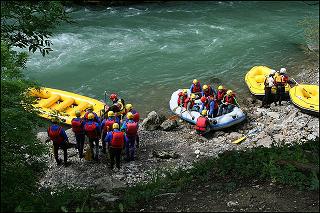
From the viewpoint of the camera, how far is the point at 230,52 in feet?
70.7

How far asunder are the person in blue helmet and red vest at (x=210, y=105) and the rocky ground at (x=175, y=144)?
0.72 metres

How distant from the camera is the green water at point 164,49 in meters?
18.7

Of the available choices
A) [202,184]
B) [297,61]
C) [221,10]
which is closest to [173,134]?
Answer: [202,184]

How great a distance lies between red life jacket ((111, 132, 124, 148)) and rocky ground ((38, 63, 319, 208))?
0.77 meters

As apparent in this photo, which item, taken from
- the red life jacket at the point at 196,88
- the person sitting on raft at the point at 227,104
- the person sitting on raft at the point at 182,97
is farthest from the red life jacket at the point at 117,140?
the red life jacket at the point at 196,88

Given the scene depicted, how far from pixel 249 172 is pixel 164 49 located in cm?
1478

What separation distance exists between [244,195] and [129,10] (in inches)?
920

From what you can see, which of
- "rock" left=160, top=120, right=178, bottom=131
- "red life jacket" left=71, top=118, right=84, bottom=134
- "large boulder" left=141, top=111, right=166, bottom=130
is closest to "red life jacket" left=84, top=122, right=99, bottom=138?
"red life jacket" left=71, top=118, right=84, bottom=134

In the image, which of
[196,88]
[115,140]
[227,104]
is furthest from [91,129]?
[196,88]

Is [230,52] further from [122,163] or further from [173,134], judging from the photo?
[122,163]

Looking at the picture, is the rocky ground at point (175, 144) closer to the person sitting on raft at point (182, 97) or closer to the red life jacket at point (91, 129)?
the person sitting on raft at point (182, 97)

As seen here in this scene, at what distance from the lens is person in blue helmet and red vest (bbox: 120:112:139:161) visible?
11102 millimetres

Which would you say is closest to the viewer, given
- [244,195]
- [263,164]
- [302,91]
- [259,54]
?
[244,195]

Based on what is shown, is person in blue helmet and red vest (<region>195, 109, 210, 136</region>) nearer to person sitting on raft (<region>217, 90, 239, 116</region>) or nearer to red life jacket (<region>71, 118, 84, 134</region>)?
person sitting on raft (<region>217, 90, 239, 116</region>)
